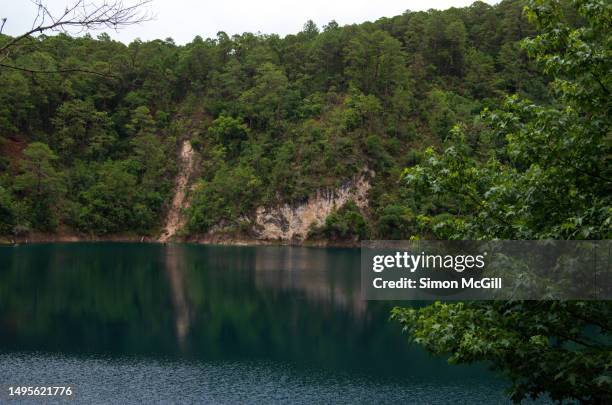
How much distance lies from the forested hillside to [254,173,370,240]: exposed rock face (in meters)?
1.04

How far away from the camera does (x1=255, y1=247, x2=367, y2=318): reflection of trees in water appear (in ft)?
129

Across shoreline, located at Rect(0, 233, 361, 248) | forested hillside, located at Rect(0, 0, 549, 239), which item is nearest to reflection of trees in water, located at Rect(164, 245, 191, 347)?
shoreline, located at Rect(0, 233, 361, 248)

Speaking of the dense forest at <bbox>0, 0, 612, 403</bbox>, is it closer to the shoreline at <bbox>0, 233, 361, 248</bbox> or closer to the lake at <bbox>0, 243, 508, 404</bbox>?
the shoreline at <bbox>0, 233, 361, 248</bbox>

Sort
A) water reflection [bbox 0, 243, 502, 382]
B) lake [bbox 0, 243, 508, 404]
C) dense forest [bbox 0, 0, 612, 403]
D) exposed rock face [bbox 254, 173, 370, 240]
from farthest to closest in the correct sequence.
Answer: exposed rock face [bbox 254, 173, 370, 240] < dense forest [bbox 0, 0, 612, 403] < water reflection [bbox 0, 243, 502, 382] < lake [bbox 0, 243, 508, 404]

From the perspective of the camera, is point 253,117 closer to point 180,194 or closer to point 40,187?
point 180,194

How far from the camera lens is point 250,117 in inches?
3290

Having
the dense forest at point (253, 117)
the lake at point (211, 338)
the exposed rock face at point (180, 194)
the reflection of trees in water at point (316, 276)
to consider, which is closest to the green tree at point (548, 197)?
the lake at point (211, 338)

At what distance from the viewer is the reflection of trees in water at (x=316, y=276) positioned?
39188mm

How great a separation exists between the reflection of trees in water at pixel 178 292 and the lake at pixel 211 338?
12cm

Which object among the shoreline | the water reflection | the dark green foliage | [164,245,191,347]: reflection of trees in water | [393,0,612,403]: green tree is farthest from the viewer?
the dark green foliage

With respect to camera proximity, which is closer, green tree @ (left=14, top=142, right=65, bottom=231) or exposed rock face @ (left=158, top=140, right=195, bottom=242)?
green tree @ (left=14, top=142, right=65, bottom=231)

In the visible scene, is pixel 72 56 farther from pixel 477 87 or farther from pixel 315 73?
pixel 477 87

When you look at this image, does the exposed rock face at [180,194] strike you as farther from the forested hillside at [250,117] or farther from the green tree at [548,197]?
the green tree at [548,197]

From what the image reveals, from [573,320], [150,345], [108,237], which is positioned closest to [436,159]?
[573,320]
